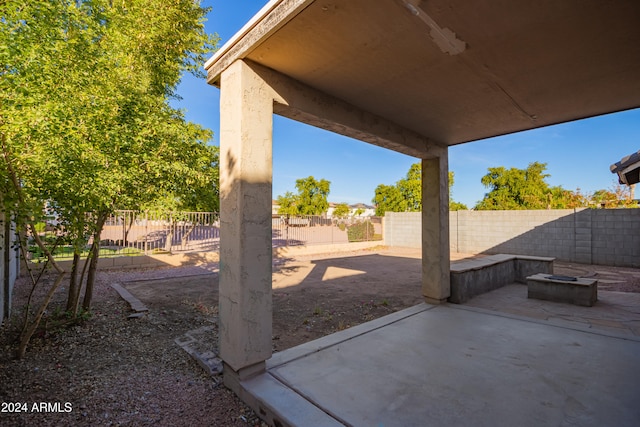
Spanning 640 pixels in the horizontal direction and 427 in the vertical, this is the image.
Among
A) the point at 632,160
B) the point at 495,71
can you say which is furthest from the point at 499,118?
the point at 632,160

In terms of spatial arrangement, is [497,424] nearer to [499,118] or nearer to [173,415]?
[173,415]

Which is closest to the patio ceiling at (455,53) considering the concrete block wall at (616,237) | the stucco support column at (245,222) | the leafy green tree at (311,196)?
the stucco support column at (245,222)

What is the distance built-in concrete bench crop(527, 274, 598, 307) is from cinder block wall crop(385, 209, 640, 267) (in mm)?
6170

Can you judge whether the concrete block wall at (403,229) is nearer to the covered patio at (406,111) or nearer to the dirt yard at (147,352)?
the dirt yard at (147,352)

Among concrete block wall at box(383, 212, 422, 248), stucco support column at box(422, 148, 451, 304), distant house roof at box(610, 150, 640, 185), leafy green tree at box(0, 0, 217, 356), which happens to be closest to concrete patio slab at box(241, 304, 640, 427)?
stucco support column at box(422, 148, 451, 304)

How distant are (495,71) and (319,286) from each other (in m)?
5.39

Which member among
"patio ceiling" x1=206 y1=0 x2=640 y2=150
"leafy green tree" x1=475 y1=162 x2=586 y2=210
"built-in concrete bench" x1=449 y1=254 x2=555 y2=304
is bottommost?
"built-in concrete bench" x1=449 y1=254 x2=555 y2=304

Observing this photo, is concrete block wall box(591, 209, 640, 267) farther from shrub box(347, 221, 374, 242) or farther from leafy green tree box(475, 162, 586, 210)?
leafy green tree box(475, 162, 586, 210)

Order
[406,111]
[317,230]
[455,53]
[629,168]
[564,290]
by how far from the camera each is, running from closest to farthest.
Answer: [455,53], [406,111], [629,168], [564,290], [317,230]

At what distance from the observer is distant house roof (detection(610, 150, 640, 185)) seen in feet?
11.7

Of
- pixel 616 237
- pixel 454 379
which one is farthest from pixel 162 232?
pixel 616 237

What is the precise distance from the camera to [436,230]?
442 cm

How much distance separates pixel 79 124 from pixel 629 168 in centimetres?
669

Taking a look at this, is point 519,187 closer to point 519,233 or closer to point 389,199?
point 389,199
